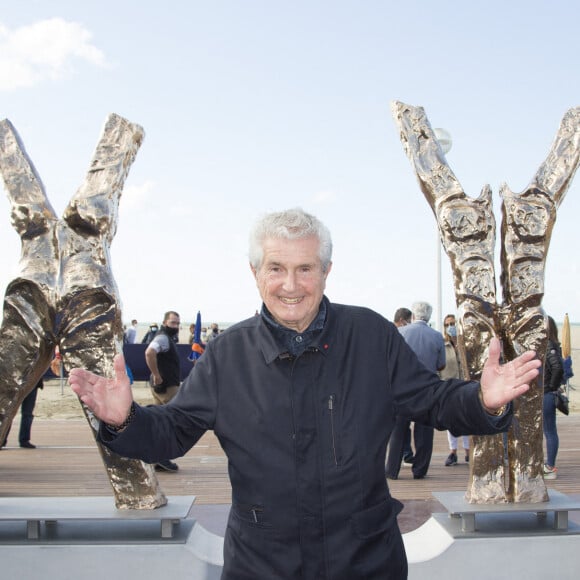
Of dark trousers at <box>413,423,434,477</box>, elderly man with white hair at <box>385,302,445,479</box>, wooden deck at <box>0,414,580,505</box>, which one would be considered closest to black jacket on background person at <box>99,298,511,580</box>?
wooden deck at <box>0,414,580,505</box>

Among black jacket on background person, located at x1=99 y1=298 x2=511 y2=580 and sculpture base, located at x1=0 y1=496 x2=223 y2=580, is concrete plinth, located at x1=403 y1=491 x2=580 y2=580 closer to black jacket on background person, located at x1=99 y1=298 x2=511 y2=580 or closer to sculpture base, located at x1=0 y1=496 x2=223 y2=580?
sculpture base, located at x1=0 y1=496 x2=223 y2=580

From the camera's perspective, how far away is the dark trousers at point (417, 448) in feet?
22.5

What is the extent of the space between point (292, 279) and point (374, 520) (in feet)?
2.74

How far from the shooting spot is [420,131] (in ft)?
16.9

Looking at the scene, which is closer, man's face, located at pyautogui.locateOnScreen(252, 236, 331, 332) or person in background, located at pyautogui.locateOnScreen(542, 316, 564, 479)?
man's face, located at pyautogui.locateOnScreen(252, 236, 331, 332)

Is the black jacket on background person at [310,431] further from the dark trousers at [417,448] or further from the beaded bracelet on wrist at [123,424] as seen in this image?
the dark trousers at [417,448]

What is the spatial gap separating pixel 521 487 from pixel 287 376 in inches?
115

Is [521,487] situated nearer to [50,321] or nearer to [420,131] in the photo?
[420,131]

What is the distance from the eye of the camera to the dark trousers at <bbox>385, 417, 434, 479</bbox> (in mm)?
6855

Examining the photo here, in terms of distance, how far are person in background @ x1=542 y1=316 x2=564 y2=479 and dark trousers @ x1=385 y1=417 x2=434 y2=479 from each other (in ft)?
3.79

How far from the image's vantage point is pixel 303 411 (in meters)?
2.24

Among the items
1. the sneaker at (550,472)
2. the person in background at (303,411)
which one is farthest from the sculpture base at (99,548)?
the sneaker at (550,472)

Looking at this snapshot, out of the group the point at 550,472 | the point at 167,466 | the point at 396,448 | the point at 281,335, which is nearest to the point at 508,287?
the point at 396,448

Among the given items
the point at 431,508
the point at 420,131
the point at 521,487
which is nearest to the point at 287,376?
the point at 521,487
